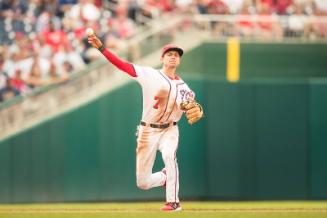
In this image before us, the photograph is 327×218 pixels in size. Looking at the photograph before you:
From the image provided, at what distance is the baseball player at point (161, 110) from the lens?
1141 cm

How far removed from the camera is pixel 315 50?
18094 mm

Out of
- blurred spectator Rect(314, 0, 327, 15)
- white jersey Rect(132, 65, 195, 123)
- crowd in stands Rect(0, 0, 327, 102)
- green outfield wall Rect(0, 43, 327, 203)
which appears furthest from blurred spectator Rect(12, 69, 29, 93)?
blurred spectator Rect(314, 0, 327, 15)

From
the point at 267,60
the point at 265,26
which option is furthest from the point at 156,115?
the point at 267,60

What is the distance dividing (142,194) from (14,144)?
2.46m

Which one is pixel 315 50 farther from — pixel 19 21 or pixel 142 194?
pixel 19 21

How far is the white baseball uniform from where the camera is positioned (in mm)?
11508

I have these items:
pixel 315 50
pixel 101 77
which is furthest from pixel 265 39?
pixel 101 77

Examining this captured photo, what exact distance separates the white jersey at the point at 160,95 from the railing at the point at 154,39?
4.65 m

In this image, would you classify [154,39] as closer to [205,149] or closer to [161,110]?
Result: [205,149]

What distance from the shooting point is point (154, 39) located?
1661 centimetres

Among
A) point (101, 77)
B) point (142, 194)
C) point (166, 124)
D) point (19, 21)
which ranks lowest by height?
point (142, 194)

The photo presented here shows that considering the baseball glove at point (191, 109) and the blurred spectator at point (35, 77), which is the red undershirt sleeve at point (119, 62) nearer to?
the baseball glove at point (191, 109)

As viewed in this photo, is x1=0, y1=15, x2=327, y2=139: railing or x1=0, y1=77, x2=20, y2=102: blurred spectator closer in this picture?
x1=0, y1=15, x2=327, y2=139: railing

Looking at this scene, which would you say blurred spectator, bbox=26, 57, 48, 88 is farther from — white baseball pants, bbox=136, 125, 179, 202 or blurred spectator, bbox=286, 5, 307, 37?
white baseball pants, bbox=136, 125, 179, 202
